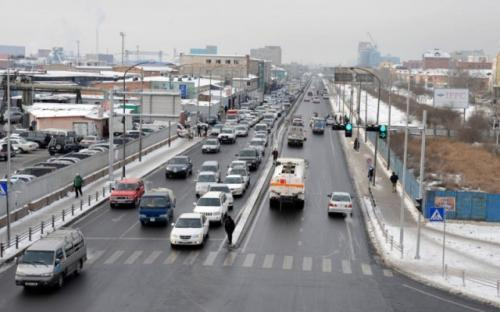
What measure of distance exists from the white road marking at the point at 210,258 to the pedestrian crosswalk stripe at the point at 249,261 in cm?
121

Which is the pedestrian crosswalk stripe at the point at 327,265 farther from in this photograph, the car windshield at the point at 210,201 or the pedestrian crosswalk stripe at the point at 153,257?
the car windshield at the point at 210,201

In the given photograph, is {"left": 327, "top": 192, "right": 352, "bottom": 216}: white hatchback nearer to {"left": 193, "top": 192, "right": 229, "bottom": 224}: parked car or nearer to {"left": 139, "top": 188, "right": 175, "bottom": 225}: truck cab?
{"left": 193, "top": 192, "right": 229, "bottom": 224}: parked car

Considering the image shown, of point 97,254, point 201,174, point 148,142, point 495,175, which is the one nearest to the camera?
point 97,254

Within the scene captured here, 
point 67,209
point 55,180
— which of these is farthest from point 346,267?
point 55,180

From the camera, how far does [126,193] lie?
3897 cm

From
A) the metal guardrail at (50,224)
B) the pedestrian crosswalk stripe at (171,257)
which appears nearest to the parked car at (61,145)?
the metal guardrail at (50,224)

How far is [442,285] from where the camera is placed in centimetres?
2511

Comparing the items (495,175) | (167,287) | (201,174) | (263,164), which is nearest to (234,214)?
(201,174)

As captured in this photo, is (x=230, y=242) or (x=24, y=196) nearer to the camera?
(x=230, y=242)

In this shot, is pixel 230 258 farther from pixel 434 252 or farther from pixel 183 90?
pixel 183 90

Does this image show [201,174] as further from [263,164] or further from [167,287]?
[167,287]

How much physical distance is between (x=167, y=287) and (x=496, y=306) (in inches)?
407

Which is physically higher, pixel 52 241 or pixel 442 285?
pixel 52 241

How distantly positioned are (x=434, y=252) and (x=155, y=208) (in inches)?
499
